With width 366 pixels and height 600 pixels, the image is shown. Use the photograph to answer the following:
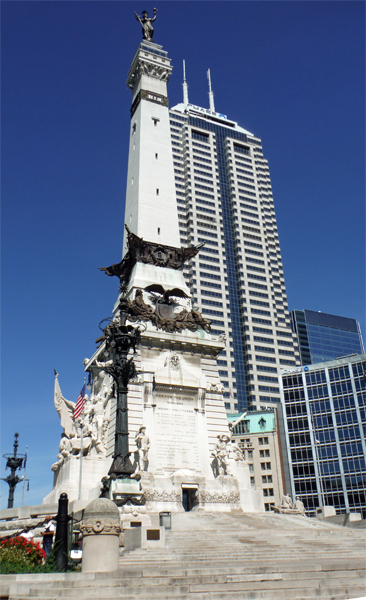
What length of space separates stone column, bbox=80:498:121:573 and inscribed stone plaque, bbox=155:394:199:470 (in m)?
18.2

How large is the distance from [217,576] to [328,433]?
62855mm

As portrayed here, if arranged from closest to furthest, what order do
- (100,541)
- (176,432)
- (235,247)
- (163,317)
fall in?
1. (100,541)
2. (176,432)
3. (163,317)
4. (235,247)

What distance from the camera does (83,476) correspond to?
29844mm

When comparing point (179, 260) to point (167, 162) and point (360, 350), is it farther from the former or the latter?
point (360, 350)

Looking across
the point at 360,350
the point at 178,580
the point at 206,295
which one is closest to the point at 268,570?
the point at 178,580

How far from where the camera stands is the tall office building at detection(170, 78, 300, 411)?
350ft

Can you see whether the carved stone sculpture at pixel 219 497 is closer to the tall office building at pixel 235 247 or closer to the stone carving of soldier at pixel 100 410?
the stone carving of soldier at pixel 100 410

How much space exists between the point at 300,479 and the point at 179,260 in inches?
1751

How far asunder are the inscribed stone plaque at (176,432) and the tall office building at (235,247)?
2495 inches

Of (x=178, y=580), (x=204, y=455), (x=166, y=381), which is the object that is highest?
(x=166, y=381)

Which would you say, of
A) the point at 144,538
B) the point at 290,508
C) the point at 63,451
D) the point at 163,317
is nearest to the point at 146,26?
the point at 163,317

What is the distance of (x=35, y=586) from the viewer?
460 inches

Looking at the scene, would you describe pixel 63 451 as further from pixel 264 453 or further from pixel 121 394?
pixel 264 453

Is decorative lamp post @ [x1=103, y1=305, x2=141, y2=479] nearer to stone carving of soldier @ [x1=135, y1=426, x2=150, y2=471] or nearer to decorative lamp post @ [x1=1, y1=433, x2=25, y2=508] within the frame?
stone carving of soldier @ [x1=135, y1=426, x2=150, y2=471]
